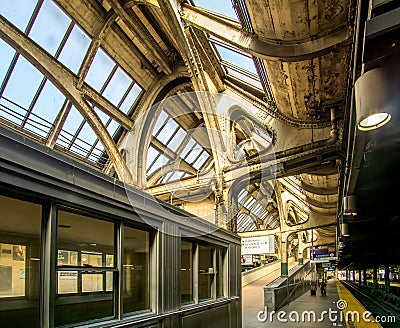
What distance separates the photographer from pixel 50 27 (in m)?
14.0

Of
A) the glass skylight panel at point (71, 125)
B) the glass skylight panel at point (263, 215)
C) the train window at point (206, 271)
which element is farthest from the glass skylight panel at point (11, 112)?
the glass skylight panel at point (263, 215)

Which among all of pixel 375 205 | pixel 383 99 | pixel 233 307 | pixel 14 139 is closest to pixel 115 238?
pixel 14 139

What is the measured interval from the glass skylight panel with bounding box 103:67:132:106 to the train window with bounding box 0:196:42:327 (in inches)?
559

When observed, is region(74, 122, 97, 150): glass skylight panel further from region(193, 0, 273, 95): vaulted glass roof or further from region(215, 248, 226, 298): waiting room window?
region(215, 248, 226, 298): waiting room window

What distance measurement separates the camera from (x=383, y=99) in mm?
2283

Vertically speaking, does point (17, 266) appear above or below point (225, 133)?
below

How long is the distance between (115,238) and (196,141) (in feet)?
65.7

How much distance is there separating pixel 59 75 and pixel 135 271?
11.6 metres

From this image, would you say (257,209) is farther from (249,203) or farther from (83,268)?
(83,268)

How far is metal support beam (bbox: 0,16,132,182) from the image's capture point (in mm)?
12969

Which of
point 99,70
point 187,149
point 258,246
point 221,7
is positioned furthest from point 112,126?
point 258,246

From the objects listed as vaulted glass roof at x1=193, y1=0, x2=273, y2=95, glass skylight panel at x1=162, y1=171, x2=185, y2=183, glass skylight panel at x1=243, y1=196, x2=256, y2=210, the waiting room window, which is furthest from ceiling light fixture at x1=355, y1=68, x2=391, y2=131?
glass skylight panel at x1=243, y1=196, x2=256, y2=210

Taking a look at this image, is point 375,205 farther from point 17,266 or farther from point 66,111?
point 66,111

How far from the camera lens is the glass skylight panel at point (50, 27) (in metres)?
13.4
